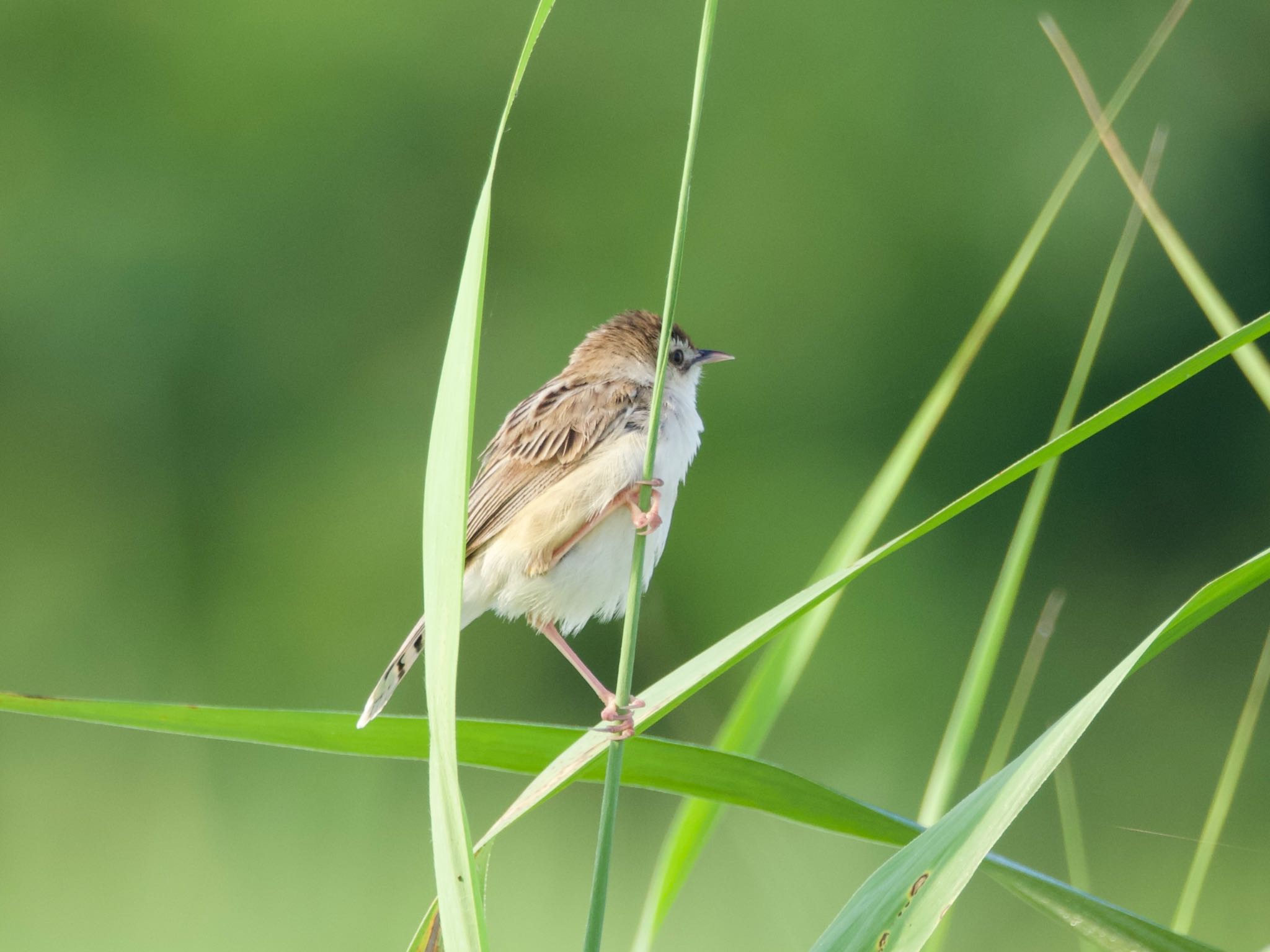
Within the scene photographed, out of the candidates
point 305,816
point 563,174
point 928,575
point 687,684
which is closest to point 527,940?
point 305,816

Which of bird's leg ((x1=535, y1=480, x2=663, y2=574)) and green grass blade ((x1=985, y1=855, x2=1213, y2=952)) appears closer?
green grass blade ((x1=985, y1=855, x2=1213, y2=952))

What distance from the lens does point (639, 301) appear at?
9750mm

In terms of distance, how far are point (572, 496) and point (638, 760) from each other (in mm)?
1238

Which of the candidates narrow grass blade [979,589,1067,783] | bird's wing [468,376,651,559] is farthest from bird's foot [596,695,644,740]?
bird's wing [468,376,651,559]

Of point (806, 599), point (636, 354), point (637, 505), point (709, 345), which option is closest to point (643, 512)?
point (637, 505)

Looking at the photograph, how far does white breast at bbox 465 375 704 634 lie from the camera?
2666 mm

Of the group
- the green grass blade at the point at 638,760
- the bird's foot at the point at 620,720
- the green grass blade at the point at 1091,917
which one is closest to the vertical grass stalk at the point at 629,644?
the bird's foot at the point at 620,720

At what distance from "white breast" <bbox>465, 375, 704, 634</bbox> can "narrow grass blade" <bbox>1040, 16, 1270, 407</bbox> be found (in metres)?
1.05

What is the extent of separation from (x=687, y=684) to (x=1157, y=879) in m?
7.98

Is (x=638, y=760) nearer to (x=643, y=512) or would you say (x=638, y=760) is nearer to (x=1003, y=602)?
(x=1003, y=602)

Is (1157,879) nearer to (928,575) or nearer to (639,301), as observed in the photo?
(928,575)

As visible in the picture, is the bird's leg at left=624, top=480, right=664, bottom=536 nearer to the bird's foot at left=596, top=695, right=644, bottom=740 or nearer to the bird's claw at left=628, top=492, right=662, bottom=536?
the bird's claw at left=628, top=492, right=662, bottom=536

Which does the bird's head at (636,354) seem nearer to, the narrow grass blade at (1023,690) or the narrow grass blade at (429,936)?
the narrow grass blade at (1023,690)

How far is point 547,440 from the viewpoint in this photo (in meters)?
2.89
